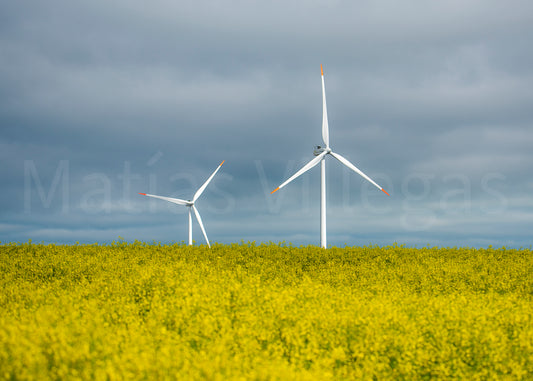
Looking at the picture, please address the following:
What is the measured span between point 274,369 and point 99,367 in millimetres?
3843

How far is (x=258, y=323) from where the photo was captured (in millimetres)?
14141

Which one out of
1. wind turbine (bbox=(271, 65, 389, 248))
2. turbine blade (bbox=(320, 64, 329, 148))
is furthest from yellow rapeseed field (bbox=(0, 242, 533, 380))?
turbine blade (bbox=(320, 64, 329, 148))

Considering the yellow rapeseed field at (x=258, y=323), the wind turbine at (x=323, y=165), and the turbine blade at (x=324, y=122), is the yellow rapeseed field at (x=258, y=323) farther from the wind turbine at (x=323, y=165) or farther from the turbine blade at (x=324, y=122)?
the turbine blade at (x=324, y=122)

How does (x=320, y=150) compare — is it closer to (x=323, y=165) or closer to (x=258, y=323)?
(x=323, y=165)

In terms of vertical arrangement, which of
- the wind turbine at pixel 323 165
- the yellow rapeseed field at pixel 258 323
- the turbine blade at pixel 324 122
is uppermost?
the turbine blade at pixel 324 122

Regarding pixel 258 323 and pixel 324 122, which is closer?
pixel 258 323

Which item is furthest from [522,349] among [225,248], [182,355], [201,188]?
[201,188]

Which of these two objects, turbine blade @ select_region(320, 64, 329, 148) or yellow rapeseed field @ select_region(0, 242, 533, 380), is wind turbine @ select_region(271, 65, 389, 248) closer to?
turbine blade @ select_region(320, 64, 329, 148)

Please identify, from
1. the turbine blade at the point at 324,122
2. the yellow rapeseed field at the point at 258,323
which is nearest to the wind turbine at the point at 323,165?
the turbine blade at the point at 324,122

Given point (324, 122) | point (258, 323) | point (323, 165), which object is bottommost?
point (258, 323)

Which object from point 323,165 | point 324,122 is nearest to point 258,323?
point 323,165

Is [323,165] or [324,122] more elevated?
[324,122]

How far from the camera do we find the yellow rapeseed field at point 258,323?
10266mm

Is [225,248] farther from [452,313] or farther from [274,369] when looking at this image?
[274,369]
